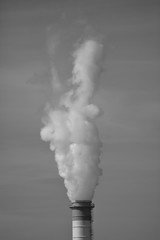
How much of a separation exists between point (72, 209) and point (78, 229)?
6.94ft

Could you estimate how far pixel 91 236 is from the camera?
78.4m

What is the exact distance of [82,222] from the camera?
78.0m

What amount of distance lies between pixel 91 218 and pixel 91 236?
5.56 feet

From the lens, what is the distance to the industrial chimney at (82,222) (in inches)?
3068

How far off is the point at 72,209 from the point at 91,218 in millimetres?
2013

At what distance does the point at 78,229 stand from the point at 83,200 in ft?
9.75

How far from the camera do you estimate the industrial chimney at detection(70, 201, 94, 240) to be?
7794 centimetres

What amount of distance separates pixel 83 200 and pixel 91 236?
3553 mm

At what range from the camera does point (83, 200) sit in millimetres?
79500

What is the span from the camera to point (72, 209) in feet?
260

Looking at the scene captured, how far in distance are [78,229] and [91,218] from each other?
168 cm

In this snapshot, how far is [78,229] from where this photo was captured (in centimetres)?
7812
